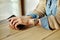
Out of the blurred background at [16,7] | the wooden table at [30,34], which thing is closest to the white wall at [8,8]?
the blurred background at [16,7]

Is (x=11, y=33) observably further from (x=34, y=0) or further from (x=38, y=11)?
(x=34, y=0)

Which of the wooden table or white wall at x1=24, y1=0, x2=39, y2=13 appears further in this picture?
white wall at x1=24, y1=0, x2=39, y2=13

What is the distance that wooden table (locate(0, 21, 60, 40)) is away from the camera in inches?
23.3

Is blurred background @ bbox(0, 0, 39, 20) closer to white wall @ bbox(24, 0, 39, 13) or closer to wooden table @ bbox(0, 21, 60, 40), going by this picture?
white wall @ bbox(24, 0, 39, 13)

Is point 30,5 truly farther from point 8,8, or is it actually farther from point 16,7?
point 8,8

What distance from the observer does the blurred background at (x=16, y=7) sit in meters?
1.61

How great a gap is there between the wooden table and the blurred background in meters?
0.91

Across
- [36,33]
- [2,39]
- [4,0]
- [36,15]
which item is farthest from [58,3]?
[4,0]

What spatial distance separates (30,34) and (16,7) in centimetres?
110

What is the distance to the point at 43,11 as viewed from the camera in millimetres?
1088

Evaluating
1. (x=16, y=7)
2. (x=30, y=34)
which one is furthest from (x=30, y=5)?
(x=30, y=34)

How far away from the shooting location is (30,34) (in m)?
0.64

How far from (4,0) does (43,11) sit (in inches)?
26.7

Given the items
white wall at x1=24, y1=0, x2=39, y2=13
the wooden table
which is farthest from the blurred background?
the wooden table
